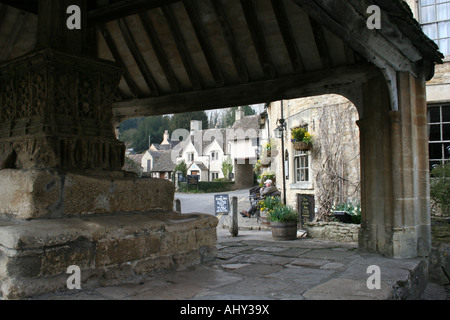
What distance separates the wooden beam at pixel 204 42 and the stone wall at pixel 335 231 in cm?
398

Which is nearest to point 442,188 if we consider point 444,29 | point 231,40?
point 444,29

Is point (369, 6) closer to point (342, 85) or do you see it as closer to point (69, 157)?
point (342, 85)

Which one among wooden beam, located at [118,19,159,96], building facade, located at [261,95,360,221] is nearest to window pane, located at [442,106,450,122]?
building facade, located at [261,95,360,221]

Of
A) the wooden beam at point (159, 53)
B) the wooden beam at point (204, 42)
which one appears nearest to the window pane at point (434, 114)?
the wooden beam at point (204, 42)

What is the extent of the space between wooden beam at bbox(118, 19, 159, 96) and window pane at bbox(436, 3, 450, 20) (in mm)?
7212

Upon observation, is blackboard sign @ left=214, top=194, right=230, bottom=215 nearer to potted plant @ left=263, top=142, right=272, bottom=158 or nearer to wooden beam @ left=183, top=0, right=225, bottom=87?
wooden beam @ left=183, top=0, right=225, bottom=87

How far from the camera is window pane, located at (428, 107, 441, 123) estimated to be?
9055mm

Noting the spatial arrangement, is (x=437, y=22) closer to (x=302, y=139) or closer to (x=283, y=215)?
(x=302, y=139)

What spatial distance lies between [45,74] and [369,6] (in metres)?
3.72

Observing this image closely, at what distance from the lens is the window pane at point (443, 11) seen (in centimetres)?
925

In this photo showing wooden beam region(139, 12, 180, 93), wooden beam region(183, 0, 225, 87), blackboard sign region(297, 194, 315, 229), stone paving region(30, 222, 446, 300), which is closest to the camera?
stone paving region(30, 222, 446, 300)

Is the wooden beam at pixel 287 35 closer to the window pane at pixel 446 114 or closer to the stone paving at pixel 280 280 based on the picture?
the stone paving at pixel 280 280

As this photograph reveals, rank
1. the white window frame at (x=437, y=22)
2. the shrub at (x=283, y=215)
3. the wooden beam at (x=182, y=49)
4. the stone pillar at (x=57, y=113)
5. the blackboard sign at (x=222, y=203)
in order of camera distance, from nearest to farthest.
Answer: the stone pillar at (x=57, y=113) → the wooden beam at (x=182, y=49) → the shrub at (x=283, y=215) → the white window frame at (x=437, y=22) → the blackboard sign at (x=222, y=203)
